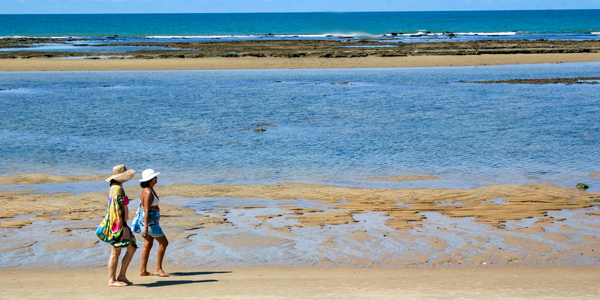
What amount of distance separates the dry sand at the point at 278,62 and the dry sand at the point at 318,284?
32700 mm

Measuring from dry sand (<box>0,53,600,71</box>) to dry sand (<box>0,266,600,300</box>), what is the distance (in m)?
32.7

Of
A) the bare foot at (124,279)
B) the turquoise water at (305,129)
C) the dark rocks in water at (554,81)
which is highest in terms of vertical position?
the dark rocks in water at (554,81)

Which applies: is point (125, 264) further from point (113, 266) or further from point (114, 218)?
point (114, 218)

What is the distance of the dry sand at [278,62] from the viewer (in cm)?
3925

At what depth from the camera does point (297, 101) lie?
2383cm

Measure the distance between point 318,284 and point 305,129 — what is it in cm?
1161

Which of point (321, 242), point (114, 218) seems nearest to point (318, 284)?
point (321, 242)

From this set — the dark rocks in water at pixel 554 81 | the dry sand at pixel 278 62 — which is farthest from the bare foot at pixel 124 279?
the dry sand at pixel 278 62

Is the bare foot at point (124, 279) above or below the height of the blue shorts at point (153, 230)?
below

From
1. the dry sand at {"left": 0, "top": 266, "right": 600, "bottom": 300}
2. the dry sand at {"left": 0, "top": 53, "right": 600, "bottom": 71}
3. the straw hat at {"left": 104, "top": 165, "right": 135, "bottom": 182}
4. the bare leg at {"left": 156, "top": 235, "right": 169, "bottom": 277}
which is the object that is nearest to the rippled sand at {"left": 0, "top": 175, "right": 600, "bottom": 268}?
the dry sand at {"left": 0, "top": 266, "right": 600, "bottom": 300}

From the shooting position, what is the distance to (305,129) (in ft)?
58.1

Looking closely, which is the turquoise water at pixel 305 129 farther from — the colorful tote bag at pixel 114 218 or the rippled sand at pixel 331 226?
the colorful tote bag at pixel 114 218

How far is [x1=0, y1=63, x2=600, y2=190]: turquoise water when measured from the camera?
1282 centimetres

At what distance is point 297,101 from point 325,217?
49.4ft
